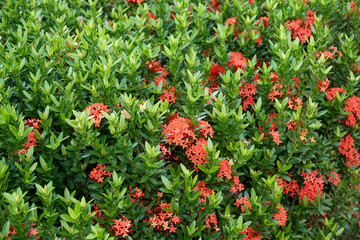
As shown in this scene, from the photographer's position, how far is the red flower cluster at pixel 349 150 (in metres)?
3.71

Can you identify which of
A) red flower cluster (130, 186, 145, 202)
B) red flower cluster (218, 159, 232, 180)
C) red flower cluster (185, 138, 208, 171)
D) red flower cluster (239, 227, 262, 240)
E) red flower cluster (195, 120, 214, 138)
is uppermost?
red flower cluster (195, 120, 214, 138)

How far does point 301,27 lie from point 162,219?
273 centimetres

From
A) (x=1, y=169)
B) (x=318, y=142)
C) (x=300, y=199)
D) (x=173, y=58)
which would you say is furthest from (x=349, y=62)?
(x=1, y=169)

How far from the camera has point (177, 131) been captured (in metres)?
2.93

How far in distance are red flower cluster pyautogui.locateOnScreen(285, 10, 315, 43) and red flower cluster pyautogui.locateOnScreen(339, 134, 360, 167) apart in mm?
1194

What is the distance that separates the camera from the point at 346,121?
3641 millimetres

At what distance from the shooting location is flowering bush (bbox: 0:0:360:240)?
2754mm

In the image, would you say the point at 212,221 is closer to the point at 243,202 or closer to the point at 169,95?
the point at 243,202

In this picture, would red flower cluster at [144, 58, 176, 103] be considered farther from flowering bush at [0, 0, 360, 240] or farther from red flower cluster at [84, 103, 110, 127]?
red flower cluster at [84, 103, 110, 127]

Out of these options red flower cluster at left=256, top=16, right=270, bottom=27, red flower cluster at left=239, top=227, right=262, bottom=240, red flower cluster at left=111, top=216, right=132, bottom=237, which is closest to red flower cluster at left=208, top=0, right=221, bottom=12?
red flower cluster at left=256, top=16, right=270, bottom=27

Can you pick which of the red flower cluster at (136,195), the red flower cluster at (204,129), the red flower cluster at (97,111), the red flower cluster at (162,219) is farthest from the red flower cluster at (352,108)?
the red flower cluster at (97,111)

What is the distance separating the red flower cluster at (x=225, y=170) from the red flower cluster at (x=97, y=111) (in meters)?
1.04

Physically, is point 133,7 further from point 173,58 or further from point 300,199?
point 300,199

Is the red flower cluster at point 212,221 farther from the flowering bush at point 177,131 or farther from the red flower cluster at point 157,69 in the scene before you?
the red flower cluster at point 157,69
